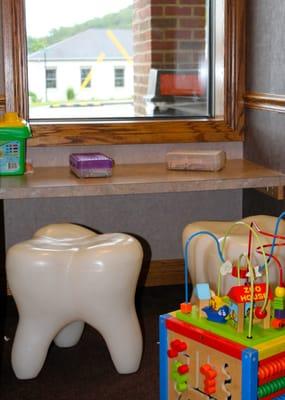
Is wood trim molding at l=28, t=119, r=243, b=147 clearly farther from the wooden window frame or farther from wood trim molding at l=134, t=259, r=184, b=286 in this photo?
wood trim molding at l=134, t=259, r=184, b=286

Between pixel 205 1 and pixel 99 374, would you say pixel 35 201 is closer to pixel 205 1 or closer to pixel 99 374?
pixel 99 374

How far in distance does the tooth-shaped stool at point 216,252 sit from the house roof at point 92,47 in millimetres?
1189

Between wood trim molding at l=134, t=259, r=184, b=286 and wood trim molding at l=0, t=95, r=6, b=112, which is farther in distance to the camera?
wood trim molding at l=134, t=259, r=184, b=286

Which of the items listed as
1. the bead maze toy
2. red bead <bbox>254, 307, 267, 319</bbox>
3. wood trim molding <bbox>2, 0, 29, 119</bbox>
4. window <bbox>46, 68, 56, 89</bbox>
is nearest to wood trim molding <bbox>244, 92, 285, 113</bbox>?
window <bbox>46, 68, 56, 89</bbox>

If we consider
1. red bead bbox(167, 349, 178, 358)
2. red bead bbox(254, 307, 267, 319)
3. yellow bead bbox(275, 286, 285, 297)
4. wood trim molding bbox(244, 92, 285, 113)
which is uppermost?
wood trim molding bbox(244, 92, 285, 113)

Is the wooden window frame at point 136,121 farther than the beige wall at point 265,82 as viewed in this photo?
Yes

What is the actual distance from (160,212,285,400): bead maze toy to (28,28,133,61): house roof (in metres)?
1.77

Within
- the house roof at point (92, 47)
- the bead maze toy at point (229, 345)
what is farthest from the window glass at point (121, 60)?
the bead maze toy at point (229, 345)

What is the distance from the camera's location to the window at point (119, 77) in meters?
3.46

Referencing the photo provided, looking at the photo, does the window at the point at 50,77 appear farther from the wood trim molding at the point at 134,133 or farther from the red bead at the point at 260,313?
the red bead at the point at 260,313

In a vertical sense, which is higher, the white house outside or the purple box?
the white house outside

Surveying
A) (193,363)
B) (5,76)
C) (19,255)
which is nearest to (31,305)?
(19,255)

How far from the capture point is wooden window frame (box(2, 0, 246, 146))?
312 cm

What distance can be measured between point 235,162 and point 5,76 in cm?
115
